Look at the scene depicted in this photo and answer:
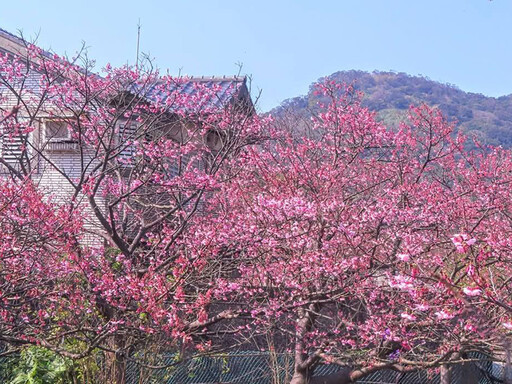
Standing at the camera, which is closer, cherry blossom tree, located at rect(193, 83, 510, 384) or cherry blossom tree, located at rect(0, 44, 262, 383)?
cherry blossom tree, located at rect(0, 44, 262, 383)

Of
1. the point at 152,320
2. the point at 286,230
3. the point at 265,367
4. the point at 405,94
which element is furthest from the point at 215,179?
the point at 405,94

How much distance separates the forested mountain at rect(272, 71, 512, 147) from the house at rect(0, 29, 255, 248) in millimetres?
16819

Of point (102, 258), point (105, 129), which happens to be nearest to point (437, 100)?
point (105, 129)

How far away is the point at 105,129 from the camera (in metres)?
8.32

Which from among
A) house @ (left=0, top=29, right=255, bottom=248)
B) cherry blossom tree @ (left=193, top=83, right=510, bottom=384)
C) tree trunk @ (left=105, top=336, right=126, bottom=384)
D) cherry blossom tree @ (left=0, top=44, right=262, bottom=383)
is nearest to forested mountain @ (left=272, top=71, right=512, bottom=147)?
house @ (left=0, top=29, right=255, bottom=248)

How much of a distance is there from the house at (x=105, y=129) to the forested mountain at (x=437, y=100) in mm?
16819

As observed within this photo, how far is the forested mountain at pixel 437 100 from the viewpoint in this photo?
32.3m

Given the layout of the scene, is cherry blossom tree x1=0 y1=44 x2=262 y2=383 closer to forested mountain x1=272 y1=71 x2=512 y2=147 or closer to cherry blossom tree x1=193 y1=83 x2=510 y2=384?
cherry blossom tree x1=193 y1=83 x2=510 y2=384

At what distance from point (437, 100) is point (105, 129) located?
36.5 metres

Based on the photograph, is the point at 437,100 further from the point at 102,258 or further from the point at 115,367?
the point at 115,367

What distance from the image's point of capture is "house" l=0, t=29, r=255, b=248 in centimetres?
844

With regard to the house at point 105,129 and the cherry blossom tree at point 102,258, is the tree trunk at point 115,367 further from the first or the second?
the house at point 105,129

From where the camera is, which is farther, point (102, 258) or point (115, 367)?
point (102, 258)

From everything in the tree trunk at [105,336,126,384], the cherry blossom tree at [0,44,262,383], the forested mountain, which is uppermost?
the forested mountain
